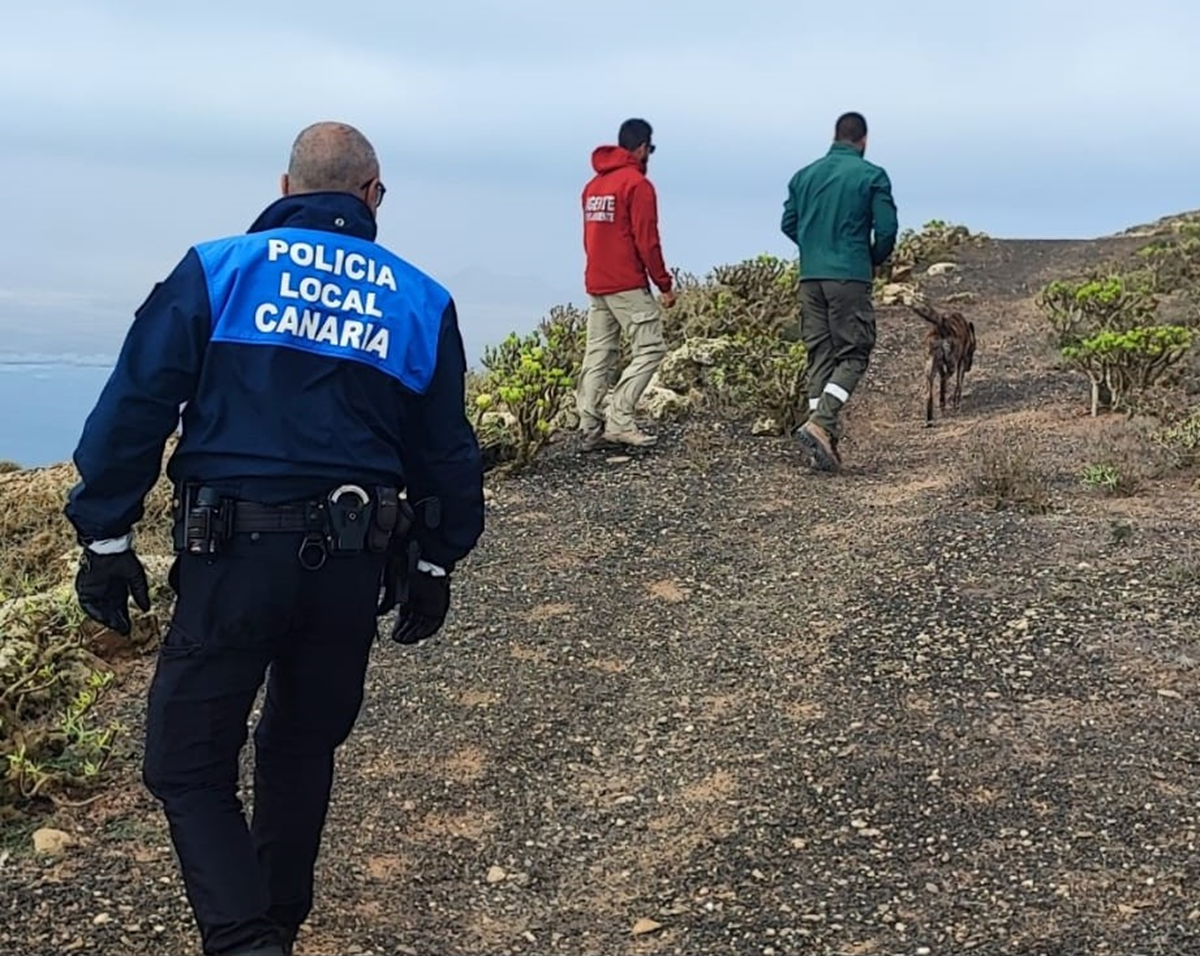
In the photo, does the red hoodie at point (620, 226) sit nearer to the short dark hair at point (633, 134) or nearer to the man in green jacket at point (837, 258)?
the short dark hair at point (633, 134)

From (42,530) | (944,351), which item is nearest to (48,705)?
(42,530)

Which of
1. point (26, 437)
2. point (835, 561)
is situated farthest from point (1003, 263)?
point (835, 561)

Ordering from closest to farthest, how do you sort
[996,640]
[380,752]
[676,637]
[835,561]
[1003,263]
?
[380,752], [996,640], [676,637], [835,561], [1003,263]

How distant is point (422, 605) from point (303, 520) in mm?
552

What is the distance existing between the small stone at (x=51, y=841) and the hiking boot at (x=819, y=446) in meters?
5.27

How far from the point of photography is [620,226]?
7938mm

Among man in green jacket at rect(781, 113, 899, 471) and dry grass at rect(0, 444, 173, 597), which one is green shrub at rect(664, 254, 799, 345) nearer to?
man in green jacket at rect(781, 113, 899, 471)

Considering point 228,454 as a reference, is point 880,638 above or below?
below

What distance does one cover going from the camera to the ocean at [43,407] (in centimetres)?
629

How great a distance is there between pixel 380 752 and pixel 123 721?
947 millimetres

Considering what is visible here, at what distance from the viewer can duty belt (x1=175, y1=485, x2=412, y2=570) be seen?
2844 millimetres

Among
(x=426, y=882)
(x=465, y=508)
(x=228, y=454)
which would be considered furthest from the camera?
(x=426, y=882)

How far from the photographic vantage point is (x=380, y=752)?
4652 mm

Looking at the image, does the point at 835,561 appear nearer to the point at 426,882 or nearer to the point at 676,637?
the point at 676,637
